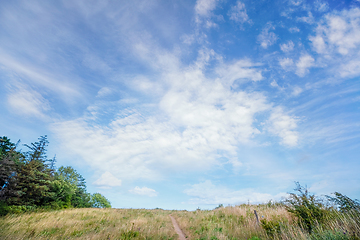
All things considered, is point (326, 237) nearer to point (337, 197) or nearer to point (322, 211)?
point (322, 211)

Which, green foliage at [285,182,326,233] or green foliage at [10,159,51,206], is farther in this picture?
green foliage at [10,159,51,206]

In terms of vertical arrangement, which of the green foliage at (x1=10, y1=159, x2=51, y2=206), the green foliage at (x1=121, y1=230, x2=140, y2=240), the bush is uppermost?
the green foliage at (x1=10, y1=159, x2=51, y2=206)

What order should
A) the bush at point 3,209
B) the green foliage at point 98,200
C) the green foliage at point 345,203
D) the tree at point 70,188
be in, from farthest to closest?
the green foliage at point 98,200
the tree at point 70,188
the bush at point 3,209
the green foliage at point 345,203

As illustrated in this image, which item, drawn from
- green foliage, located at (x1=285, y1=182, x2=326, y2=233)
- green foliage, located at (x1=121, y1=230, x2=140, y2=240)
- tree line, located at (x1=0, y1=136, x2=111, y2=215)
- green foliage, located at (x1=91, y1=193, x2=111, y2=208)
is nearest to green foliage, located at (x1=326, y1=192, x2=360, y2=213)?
green foliage, located at (x1=285, y1=182, x2=326, y2=233)

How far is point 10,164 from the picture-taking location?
77.8ft

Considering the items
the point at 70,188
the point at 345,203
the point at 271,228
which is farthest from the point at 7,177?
the point at 345,203

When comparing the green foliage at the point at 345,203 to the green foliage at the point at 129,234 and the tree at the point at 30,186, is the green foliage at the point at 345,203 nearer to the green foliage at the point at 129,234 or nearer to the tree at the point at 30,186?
the green foliage at the point at 129,234

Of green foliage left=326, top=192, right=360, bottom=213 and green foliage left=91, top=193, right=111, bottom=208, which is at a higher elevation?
green foliage left=91, top=193, right=111, bottom=208

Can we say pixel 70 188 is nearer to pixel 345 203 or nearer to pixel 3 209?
pixel 3 209

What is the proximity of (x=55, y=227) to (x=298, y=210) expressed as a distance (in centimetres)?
→ 1620

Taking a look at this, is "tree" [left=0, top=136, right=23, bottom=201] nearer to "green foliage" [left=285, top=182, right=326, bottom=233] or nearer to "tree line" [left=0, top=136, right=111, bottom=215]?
"tree line" [left=0, top=136, right=111, bottom=215]

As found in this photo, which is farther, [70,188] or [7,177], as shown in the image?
[70,188]

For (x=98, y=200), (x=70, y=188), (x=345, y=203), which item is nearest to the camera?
(x=345, y=203)

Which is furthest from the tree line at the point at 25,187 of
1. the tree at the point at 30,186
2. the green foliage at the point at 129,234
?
the green foliage at the point at 129,234
